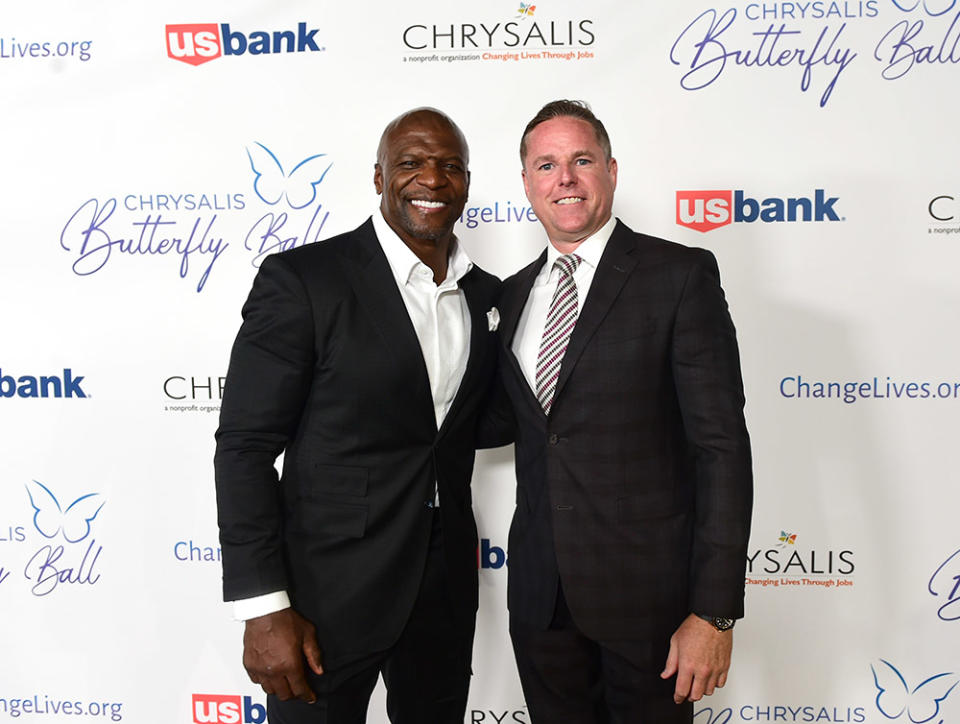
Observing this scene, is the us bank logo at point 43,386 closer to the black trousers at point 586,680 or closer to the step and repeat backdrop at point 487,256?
the step and repeat backdrop at point 487,256

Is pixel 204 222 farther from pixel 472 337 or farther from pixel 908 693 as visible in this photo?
pixel 908 693

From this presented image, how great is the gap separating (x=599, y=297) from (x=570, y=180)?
11.5 inches

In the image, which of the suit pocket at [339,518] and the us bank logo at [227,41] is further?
the us bank logo at [227,41]

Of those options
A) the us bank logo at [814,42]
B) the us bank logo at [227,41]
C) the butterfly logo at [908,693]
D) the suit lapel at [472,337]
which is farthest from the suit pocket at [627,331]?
the butterfly logo at [908,693]

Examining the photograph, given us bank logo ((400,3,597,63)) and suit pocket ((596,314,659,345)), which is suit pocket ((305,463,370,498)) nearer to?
suit pocket ((596,314,659,345))

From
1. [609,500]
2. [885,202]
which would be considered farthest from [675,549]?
[885,202]

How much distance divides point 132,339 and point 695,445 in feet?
6.37

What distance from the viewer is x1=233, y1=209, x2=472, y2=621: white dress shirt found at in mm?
1747

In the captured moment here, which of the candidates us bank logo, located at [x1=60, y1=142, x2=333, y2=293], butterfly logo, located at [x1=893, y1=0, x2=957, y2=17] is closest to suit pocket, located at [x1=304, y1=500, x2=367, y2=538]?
us bank logo, located at [x1=60, y1=142, x2=333, y2=293]

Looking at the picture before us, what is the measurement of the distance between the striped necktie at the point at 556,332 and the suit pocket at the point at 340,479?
0.44m

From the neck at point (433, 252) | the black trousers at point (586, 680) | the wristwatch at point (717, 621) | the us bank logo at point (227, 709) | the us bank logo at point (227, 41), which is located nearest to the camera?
the wristwatch at point (717, 621)

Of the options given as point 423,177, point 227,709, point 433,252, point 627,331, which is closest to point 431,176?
point 423,177

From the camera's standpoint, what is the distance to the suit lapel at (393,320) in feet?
5.45

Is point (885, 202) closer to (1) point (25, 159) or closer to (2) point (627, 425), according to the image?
(2) point (627, 425)
